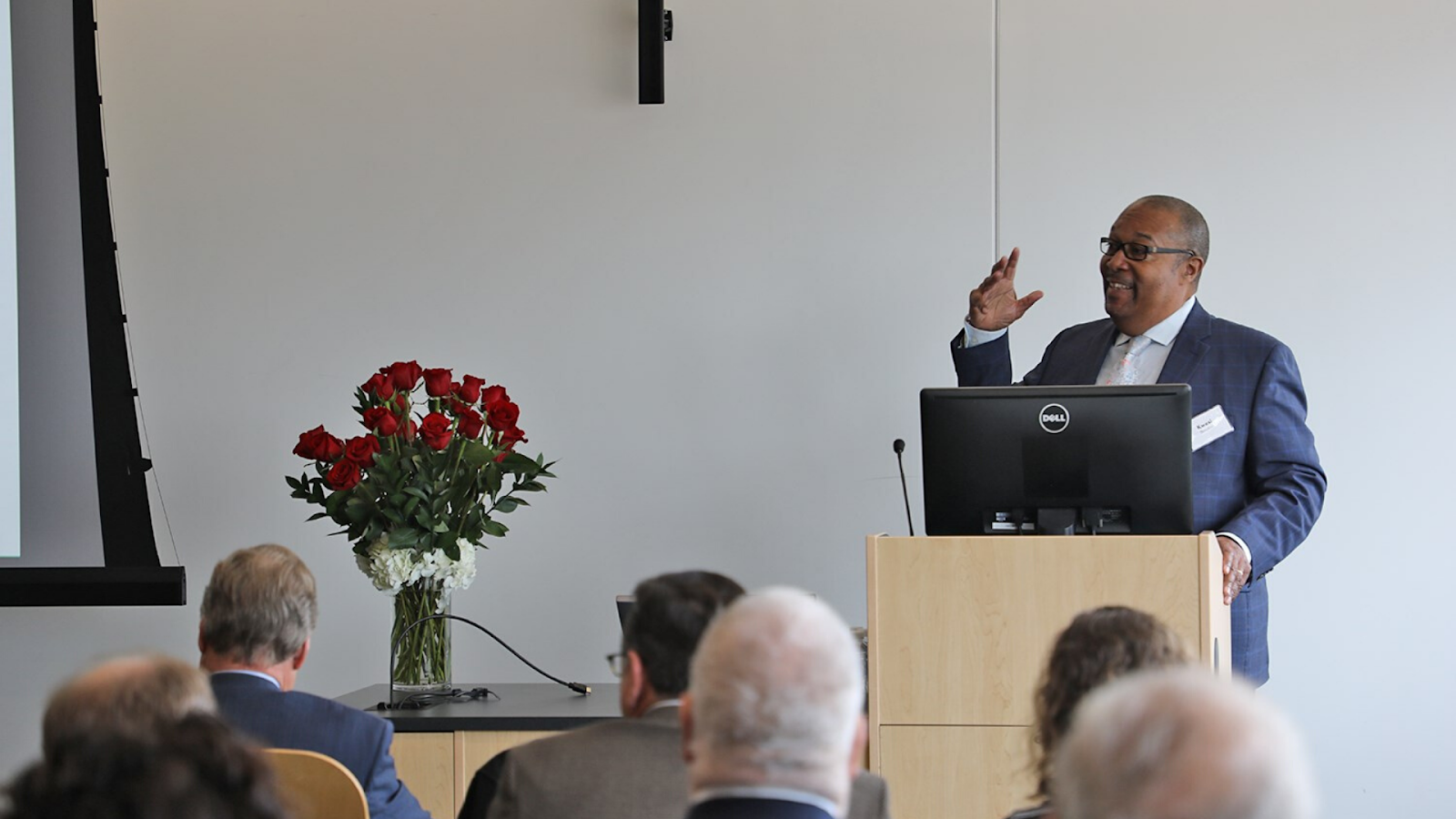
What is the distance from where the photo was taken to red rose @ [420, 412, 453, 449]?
3148 millimetres

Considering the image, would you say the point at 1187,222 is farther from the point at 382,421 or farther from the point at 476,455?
the point at 382,421

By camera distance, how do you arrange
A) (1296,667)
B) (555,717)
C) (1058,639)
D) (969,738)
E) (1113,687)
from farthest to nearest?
1. (1296,667)
2. (555,717)
3. (969,738)
4. (1058,639)
5. (1113,687)

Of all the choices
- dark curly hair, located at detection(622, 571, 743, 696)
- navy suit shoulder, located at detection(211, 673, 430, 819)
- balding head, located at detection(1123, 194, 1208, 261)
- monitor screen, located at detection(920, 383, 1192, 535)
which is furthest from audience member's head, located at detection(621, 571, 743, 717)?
balding head, located at detection(1123, 194, 1208, 261)

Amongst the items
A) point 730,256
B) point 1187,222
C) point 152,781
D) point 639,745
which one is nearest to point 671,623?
point 639,745

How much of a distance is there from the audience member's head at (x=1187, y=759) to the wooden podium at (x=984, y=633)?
5.28 feet

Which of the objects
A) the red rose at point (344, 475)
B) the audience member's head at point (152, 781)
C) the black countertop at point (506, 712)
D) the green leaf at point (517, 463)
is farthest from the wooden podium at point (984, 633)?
the audience member's head at point (152, 781)

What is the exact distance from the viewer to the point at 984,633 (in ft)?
8.52

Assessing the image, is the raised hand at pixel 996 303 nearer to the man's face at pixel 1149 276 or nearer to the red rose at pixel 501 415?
the man's face at pixel 1149 276

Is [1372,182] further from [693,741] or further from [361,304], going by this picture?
[693,741]

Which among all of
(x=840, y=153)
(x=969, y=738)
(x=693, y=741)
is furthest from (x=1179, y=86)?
(x=693, y=741)

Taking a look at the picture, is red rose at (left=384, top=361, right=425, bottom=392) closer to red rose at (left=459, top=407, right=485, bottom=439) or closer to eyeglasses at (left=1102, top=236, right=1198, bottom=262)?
red rose at (left=459, top=407, right=485, bottom=439)

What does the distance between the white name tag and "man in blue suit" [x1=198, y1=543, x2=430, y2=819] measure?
187 centimetres

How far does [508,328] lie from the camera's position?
428cm

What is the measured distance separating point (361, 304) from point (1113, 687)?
360 centimetres
